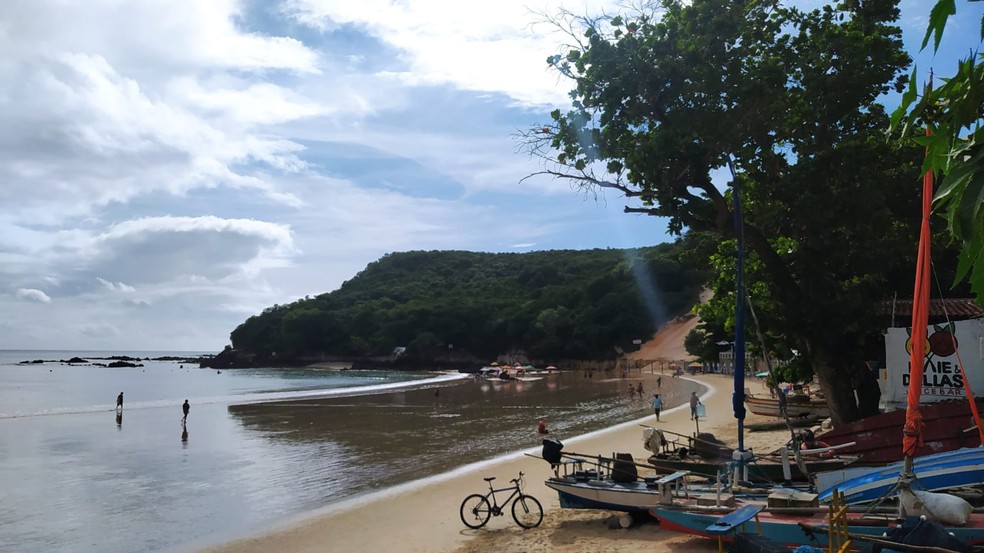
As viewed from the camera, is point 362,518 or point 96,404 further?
point 96,404

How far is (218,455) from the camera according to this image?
78.6 feet

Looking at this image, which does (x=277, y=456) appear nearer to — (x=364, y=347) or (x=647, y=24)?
(x=647, y=24)

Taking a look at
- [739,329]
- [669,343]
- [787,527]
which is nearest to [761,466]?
[739,329]

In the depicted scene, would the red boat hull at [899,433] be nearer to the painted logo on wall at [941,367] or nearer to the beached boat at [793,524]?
the painted logo on wall at [941,367]

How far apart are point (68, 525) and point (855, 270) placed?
18.8 m

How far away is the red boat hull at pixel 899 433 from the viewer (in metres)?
10.9

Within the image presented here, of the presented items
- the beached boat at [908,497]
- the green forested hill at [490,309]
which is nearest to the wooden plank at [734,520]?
the beached boat at [908,497]

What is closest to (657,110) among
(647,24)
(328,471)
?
(647,24)

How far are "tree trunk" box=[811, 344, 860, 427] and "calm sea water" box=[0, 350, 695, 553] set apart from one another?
35.3ft

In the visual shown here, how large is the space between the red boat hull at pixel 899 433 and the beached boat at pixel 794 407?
11.1m

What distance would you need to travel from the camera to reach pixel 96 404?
153 feet

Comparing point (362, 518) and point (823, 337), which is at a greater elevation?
point (823, 337)

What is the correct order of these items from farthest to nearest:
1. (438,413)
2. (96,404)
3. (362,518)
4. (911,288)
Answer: (96,404), (438,413), (911,288), (362,518)

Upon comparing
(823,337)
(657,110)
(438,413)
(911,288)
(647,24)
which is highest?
(647,24)
